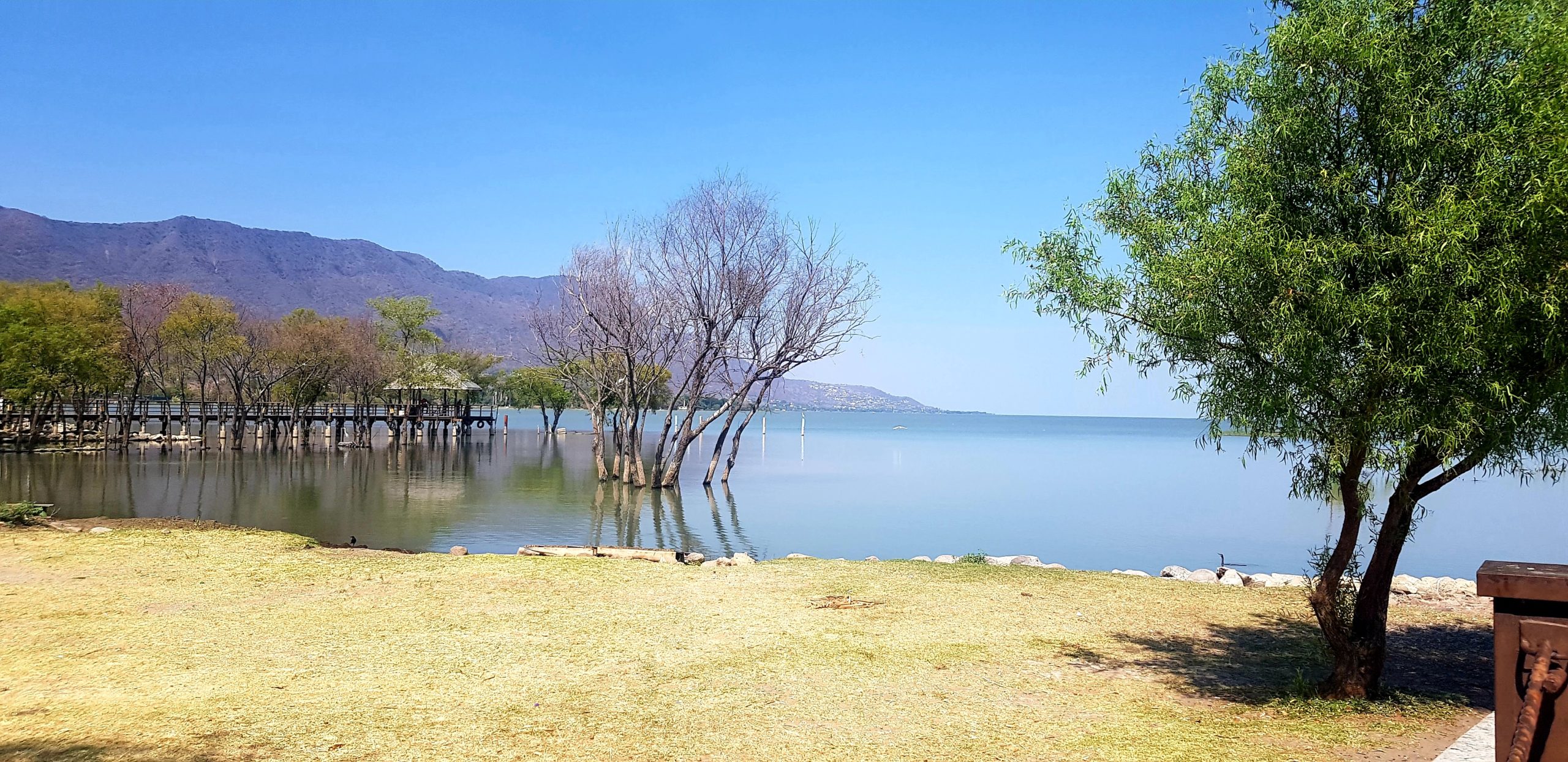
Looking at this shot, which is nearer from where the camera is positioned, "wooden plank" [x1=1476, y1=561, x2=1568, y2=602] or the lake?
"wooden plank" [x1=1476, y1=561, x2=1568, y2=602]

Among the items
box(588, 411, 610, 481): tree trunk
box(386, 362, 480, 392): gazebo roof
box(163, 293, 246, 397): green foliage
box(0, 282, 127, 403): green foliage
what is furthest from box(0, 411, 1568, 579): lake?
box(386, 362, 480, 392): gazebo roof

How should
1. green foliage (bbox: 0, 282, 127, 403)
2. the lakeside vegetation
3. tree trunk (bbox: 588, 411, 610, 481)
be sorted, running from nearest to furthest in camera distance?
tree trunk (bbox: 588, 411, 610, 481)
green foliage (bbox: 0, 282, 127, 403)
the lakeside vegetation

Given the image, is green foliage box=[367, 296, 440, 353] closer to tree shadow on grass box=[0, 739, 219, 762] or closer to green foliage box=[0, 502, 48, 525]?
green foliage box=[0, 502, 48, 525]

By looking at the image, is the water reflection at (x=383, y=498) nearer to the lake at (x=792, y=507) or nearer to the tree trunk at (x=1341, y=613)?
the lake at (x=792, y=507)

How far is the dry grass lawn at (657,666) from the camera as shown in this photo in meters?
6.07

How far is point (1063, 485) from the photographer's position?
135ft

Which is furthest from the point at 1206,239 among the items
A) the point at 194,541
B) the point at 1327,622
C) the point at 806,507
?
the point at 806,507

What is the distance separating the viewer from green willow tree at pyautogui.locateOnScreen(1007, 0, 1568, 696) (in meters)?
5.94

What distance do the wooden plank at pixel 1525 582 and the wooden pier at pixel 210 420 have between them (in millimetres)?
54280

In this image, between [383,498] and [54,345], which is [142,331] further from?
[383,498]

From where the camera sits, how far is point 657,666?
26.5 feet

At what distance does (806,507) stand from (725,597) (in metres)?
18.2

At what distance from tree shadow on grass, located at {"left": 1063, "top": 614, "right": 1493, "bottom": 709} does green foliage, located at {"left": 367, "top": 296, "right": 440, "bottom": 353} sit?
6722 cm

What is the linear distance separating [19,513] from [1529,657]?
64.3 ft
